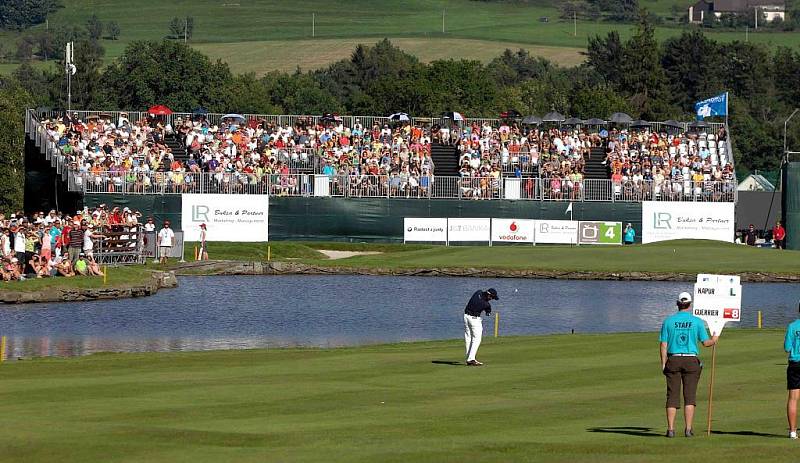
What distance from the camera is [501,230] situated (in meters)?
79.0

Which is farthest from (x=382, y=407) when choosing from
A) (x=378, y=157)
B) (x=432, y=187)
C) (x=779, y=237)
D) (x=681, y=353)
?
(x=779, y=237)

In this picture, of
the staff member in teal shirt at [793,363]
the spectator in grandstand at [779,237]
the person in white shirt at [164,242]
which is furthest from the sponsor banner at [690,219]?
the staff member in teal shirt at [793,363]

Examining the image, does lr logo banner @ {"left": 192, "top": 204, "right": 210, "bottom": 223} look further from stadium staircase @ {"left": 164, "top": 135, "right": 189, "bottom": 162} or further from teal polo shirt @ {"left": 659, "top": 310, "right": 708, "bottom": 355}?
teal polo shirt @ {"left": 659, "top": 310, "right": 708, "bottom": 355}

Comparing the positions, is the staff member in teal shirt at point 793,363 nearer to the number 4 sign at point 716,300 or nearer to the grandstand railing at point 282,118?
the number 4 sign at point 716,300

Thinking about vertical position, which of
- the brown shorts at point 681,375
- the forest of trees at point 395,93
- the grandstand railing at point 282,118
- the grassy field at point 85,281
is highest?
the forest of trees at point 395,93

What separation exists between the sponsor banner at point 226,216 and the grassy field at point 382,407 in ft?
132

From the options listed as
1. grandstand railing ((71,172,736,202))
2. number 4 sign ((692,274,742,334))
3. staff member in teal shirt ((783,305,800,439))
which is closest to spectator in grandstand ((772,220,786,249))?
grandstand railing ((71,172,736,202))

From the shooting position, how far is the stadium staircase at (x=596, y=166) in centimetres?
8369

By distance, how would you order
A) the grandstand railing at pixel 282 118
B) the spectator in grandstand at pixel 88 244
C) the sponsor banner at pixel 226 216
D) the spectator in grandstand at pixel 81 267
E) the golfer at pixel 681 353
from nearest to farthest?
the golfer at pixel 681 353
the spectator in grandstand at pixel 81 267
the spectator in grandstand at pixel 88 244
the sponsor banner at pixel 226 216
the grandstand railing at pixel 282 118

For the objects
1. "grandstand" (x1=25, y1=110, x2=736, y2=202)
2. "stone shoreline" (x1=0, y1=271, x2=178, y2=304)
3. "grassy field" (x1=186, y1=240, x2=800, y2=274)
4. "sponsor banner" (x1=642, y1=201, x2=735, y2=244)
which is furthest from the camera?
"sponsor banner" (x1=642, y1=201, x2=735, y2=244)

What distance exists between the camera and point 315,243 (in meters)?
78.2

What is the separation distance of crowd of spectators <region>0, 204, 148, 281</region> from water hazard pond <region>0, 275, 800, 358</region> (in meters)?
2.48

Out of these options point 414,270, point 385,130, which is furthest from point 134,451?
point 385,130

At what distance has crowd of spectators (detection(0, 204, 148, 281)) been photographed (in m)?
52.8
